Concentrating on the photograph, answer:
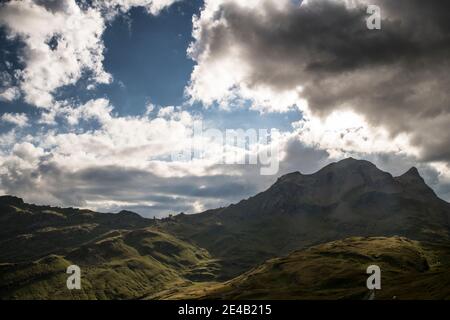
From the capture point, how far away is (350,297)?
7470 inches
